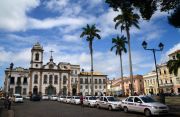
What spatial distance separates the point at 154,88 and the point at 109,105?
59.3 metres

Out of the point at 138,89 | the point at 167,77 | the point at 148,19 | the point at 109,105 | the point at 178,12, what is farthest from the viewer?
the point at 138,89

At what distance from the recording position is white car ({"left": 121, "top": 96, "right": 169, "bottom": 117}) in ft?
54.4

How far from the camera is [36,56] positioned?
273ft

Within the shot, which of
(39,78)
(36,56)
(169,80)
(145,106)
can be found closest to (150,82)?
(169,80)

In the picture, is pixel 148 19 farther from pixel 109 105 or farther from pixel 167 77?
pixel 167 77

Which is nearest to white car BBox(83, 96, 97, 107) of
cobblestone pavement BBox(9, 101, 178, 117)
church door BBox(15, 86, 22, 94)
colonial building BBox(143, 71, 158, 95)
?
cobblestone pavement BBox(9, 101, 178, 117)

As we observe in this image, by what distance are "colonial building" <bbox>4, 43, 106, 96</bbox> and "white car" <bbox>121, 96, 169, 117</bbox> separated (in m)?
64.9

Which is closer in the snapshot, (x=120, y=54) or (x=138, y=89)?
(x=120, y=54)

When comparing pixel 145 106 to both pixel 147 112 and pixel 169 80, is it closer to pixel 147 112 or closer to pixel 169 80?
pixel 147 112

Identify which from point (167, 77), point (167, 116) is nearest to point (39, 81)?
point (167, 77)

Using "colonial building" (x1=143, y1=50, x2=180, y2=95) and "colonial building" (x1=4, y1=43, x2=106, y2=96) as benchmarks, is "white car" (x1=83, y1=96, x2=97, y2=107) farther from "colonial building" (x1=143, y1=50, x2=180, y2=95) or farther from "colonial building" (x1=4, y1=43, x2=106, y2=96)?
"colonial building" (x1=4, y1=43, x2=106, y2=96)

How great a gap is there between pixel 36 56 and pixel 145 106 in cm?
7071

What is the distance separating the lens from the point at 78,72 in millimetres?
94312

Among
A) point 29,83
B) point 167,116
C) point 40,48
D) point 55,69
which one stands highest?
point 40,48
